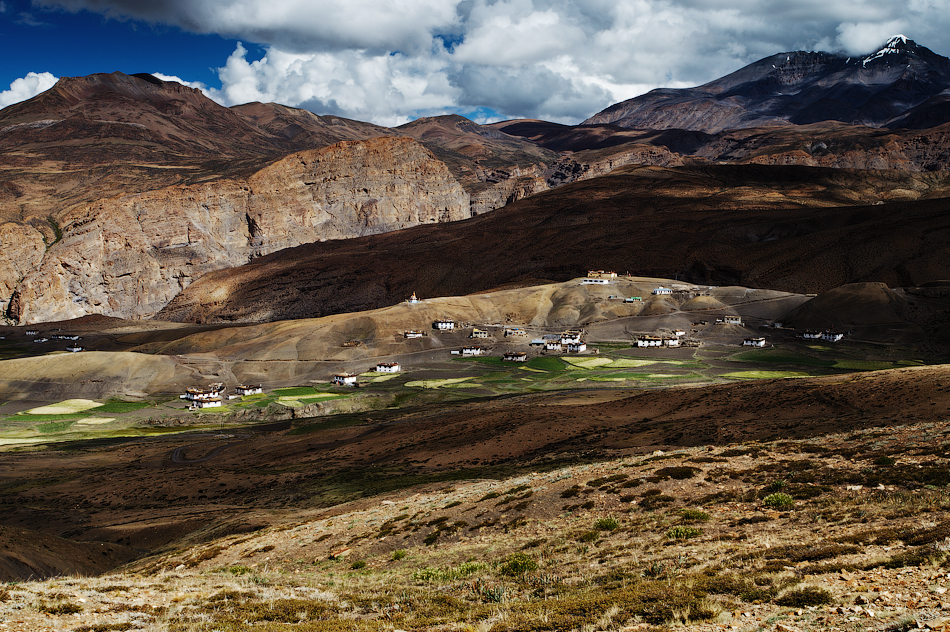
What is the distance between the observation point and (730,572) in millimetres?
12391

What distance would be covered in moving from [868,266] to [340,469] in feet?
395

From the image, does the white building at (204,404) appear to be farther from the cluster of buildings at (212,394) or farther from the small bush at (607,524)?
the small bush at (607,524)

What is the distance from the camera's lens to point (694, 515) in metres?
17.6

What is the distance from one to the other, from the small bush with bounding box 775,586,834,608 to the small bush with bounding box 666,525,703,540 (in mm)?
5690

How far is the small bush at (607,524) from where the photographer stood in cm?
1811

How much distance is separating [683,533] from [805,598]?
621 cm

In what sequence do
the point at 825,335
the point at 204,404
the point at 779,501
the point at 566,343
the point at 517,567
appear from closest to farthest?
the point at 517,567 → the point at 779,501 → the point at 204,404 → the point at 825,335 → the point at 566,343

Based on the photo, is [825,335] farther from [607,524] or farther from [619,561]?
[619,561]

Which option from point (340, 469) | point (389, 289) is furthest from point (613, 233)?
point (340, 469)

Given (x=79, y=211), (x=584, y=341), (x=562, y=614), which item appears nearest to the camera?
(x=562, y=614)

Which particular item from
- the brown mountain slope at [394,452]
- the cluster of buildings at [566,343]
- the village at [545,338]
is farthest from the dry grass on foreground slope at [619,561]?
the cluster of buildings at [566,343]

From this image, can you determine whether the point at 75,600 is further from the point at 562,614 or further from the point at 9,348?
the point at 9,348

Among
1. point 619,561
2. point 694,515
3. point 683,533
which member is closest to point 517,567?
point 619,561

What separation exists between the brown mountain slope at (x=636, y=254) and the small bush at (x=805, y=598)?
130971 mm
